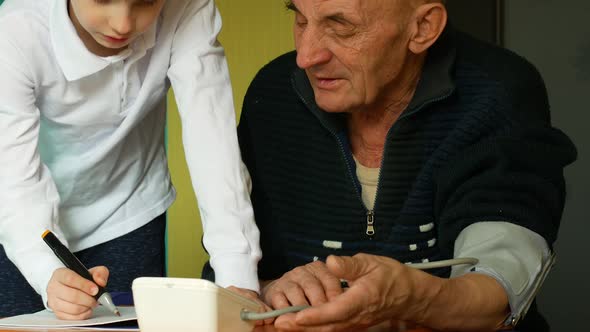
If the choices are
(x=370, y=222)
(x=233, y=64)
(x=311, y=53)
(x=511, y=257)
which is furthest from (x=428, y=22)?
(x=233, y=64)

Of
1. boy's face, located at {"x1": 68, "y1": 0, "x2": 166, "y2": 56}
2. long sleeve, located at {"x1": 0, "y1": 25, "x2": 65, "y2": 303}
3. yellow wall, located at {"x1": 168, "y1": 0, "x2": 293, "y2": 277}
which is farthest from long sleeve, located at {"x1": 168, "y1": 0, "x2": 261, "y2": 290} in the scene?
yellow wall, located at {"x1": 168, "y1": 0, "x2": 293, "y2": 277}

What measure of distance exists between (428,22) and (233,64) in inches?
49.4

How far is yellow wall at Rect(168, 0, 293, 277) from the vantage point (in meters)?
2.70

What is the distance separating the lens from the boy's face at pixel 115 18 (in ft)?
4.62

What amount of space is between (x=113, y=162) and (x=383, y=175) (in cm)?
48

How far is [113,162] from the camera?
66.3 inches

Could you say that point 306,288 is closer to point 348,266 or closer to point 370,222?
point 348,266

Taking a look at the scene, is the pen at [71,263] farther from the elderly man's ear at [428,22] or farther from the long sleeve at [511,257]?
the elderly man's ear at [428,22]

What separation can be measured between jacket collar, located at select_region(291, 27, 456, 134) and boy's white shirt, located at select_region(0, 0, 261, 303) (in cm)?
13

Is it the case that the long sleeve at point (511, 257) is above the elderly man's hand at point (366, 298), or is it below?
below

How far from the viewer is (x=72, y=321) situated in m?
1.21

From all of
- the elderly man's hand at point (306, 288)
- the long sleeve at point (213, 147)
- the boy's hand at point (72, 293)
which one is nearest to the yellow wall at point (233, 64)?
the long sleeve at point (213, 147)

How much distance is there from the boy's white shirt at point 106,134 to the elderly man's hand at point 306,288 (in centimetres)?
17

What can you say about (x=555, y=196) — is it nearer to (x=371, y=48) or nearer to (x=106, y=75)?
(x=371, y=48)
